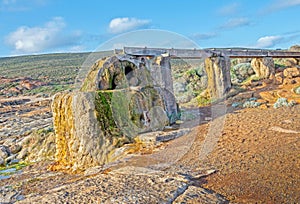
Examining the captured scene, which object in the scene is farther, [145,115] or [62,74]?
[62,74]

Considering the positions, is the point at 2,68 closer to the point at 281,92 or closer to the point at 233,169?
the point at 281,92

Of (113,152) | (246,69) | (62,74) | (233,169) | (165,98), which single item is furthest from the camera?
(62,74)

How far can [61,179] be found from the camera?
7727 millimetres

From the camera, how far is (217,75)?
15875 millimetres

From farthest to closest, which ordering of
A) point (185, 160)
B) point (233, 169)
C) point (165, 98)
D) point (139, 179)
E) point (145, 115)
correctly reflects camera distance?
point (165, 98)
point (145, 115)
point (185, 160)
point (233, 169)
point (139, 179)

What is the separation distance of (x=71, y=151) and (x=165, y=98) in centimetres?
417

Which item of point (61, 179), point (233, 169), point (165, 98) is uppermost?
point (165, 98)

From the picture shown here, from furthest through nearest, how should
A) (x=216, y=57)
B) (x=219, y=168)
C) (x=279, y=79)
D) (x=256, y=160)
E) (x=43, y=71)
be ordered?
(x=43, y=71)
(x=279, y=79)
(x=216, y=57)
(x=256, y=160)
(x=219, y=168)

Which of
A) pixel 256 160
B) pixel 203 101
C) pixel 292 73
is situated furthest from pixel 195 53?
pixel 256 160

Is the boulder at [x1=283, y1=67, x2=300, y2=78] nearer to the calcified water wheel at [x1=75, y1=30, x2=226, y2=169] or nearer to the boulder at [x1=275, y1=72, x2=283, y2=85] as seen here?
the boulder at [x1=275, y1=72, x2=283, y2=85]

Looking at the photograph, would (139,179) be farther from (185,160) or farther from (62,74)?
(62,74)

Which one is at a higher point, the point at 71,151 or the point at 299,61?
the point at 299,61

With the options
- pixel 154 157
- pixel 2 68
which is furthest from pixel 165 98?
pixel 2 68

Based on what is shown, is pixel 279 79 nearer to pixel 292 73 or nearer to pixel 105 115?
pixel 292 73
